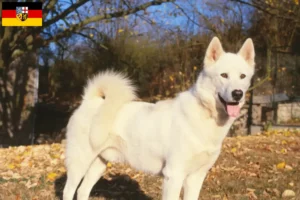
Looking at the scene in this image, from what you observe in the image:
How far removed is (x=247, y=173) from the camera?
5551mm

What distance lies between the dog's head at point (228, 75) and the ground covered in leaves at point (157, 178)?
1616 mm

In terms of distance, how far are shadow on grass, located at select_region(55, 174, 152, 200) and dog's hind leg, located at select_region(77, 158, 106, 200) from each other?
47 centimetres

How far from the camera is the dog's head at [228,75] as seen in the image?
3159mm

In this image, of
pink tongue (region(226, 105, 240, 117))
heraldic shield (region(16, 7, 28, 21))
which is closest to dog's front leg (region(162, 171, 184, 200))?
pink tongue (region(226, 105, 240, 117))

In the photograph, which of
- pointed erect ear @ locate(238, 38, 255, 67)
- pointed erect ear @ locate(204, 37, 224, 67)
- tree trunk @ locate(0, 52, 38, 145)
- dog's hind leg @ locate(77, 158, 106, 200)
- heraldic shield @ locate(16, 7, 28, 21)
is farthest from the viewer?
tree trunk @ locate(0, 52, 38, 145)

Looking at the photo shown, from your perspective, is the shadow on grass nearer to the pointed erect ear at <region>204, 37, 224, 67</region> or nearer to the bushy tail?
the bushy tail

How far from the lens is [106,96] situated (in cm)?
399

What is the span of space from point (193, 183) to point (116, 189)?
1.78m

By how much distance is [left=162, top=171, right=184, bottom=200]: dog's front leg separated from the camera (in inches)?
130

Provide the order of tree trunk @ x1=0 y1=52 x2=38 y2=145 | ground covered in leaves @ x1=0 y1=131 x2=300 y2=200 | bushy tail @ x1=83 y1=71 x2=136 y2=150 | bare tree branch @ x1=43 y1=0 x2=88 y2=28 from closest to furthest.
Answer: bushy tail @ x1=83 y1=71 x2=136 y2=150
ground covered in leaves @ x1=0 y1=131 x2=300 y2=200
bare tree branch @ x1=43 y1=0 x2=88 y2=28
tree trunk @ x1=0 y1=52 x2=38 y2=145

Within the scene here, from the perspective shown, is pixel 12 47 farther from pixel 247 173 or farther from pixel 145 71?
pixel 247 173

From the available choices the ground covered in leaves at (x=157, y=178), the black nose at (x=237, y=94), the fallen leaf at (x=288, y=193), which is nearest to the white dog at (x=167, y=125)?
the black nose at (x=237, y=94)

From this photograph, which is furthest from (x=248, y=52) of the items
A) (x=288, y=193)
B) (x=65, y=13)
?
(x=65, y=13)

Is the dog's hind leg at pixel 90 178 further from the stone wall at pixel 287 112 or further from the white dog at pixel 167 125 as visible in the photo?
the stone wall at pixel 287 112
